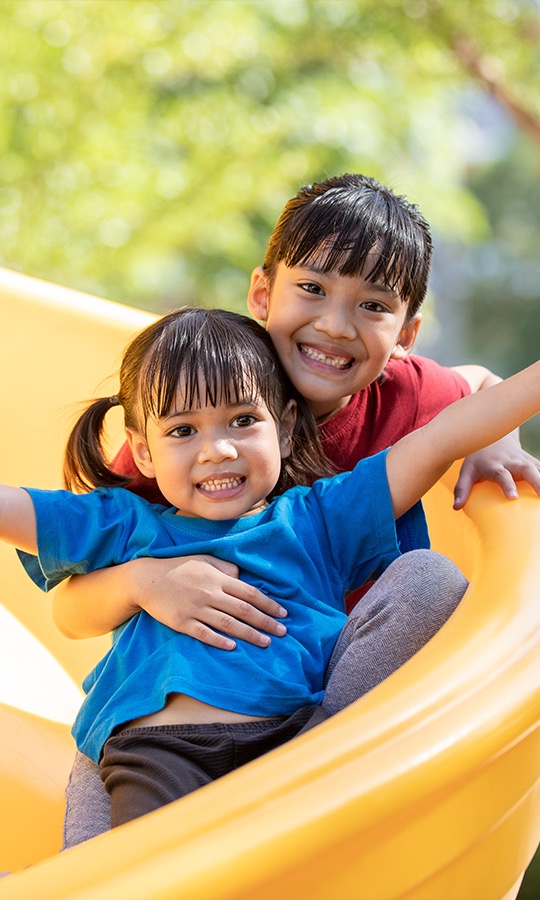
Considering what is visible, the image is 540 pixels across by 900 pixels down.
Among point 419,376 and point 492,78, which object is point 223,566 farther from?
point 492,78

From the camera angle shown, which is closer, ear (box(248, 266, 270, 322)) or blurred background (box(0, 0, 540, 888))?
ear (box(248, 266, 270, 322))

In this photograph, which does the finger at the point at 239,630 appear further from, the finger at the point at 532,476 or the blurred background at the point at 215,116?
the blurred background at the point at 215,116

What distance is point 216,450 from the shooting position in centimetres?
99

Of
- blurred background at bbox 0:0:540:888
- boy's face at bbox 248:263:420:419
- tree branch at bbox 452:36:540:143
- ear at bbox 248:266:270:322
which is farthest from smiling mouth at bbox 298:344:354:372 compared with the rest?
tree branch at bbox 452:36:540:143

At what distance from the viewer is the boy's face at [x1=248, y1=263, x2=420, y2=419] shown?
1.14 m

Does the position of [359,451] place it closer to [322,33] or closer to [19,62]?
[19,62]

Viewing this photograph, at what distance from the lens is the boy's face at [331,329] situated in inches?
44.9

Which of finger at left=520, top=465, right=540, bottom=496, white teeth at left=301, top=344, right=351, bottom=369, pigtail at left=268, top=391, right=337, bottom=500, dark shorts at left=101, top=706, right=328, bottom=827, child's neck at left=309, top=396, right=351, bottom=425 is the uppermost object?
white teeth at left=301, top=344, right=351, bottom=369

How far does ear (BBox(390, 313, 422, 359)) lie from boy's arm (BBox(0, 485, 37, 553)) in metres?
0.43

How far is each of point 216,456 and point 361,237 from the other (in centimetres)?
30

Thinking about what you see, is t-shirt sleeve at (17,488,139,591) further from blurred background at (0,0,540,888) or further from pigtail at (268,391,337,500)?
blurred background at (0,0,540,888)

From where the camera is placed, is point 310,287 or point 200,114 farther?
point 200,114

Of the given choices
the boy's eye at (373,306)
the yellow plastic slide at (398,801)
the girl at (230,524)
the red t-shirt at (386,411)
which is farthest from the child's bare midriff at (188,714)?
the boy's eye at (373,306)

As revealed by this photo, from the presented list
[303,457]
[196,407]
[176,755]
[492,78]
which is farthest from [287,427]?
[492,78]
